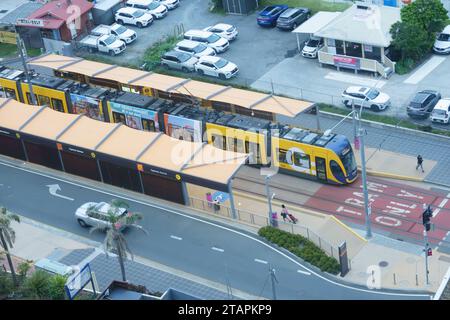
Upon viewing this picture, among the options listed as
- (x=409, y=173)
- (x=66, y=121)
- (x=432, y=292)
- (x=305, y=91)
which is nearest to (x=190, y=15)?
(x=305, y=91)

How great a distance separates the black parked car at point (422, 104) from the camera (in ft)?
232

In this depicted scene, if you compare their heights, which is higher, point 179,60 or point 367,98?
point 179,60

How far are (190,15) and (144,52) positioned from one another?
8574mm

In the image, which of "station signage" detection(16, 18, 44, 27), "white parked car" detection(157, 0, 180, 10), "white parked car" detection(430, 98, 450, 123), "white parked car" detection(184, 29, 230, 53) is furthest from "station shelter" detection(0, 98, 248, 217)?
"white parked car" detection(157, 0, 180, 10)

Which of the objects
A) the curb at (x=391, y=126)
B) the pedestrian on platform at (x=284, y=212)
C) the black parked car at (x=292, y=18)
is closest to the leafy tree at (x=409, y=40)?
the curb at (x=391, y=126)

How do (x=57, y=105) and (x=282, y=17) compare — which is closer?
(x=57, y=105)

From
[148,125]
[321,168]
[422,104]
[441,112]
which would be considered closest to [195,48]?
[148,125]

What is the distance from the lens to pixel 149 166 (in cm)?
6384

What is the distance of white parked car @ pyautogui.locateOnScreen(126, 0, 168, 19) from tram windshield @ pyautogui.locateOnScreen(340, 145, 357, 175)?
3606 cm

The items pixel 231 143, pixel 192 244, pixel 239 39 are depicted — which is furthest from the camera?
pixel 239 39

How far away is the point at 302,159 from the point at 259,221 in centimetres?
630

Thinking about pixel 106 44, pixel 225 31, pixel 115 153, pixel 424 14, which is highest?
pixel 424 14

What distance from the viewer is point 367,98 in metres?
72.6

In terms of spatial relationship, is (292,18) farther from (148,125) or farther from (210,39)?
(148,125)
